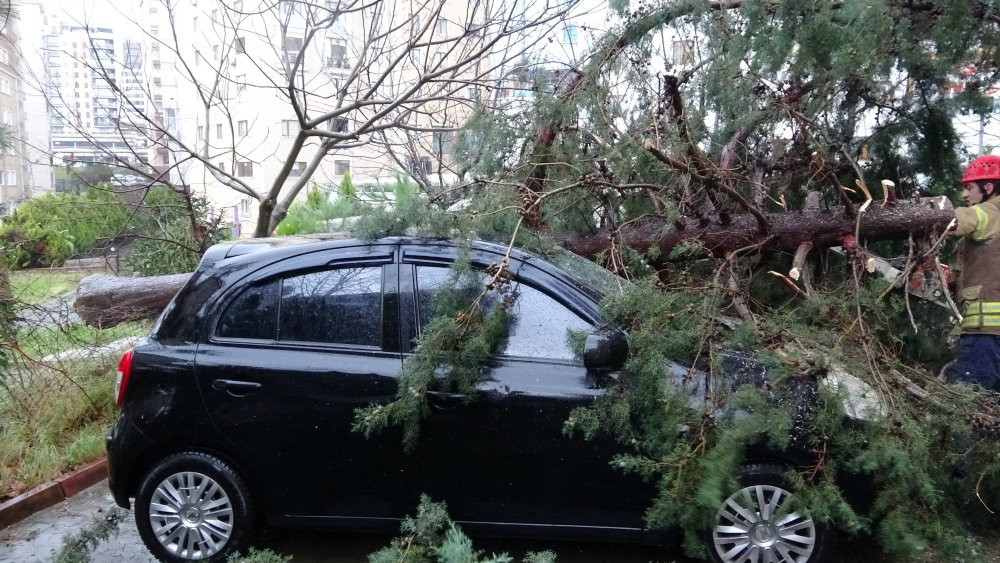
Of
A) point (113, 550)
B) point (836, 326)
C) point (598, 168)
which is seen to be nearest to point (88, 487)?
point (113, 550)

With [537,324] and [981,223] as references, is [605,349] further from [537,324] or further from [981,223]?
[981,223]

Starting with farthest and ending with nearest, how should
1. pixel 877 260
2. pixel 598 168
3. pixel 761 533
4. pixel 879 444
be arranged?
pixel 598 168, pixel 877 260, pixel 761 533, pixel 879 444

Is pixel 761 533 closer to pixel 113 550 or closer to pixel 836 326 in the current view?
pixel 836 326

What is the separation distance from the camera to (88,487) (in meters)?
5.17

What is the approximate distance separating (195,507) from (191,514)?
0.04 meters

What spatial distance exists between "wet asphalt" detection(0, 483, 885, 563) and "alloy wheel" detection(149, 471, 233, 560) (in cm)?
33

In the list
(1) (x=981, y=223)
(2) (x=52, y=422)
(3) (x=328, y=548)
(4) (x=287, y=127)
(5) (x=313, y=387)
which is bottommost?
(3) (x=328, y=548)

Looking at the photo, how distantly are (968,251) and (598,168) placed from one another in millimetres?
2378

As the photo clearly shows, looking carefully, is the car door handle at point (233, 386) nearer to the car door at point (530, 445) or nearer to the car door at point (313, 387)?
the car door at point (313, 387)

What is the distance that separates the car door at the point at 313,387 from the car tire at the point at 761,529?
5.06ft

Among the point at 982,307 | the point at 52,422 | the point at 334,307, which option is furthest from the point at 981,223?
the point at 52,422

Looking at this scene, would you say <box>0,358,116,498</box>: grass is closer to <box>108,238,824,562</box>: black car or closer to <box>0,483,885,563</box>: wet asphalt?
<box>0,483,885,563</box>: wet asphalt

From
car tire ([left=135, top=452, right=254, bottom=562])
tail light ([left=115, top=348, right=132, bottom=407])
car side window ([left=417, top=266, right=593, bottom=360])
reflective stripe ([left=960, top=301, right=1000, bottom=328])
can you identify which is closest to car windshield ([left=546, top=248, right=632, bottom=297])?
car side window ([left=417, top=266, right=593, bottom=360])

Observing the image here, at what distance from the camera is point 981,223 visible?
4559 millimetres
